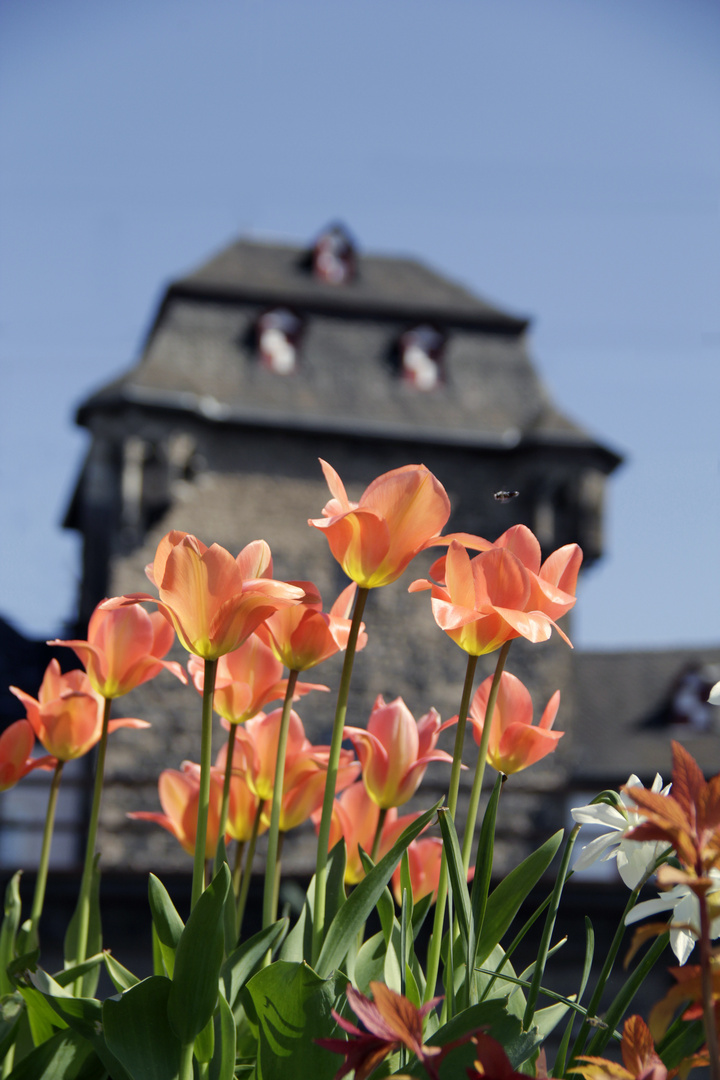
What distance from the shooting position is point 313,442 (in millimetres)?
13906

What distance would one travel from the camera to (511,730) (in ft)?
3.00

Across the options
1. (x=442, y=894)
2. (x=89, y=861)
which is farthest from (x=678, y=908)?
(x=89, y=861)

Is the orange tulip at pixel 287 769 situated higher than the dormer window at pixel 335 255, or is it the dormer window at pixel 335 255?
the dormer window at pixel 335 255

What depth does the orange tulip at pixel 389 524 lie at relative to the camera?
0.79 m

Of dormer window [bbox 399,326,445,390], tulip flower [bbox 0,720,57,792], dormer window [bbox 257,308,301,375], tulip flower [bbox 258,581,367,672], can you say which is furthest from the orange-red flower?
dormer window [bbox 399,326,445,390]

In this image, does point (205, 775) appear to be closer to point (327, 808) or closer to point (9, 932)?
point (327, 808)

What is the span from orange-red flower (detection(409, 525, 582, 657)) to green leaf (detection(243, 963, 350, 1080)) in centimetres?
25

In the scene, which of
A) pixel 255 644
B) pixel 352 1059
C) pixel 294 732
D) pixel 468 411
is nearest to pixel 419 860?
pixel 294 732

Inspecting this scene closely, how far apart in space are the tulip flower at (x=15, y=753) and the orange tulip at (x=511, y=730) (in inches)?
17.3

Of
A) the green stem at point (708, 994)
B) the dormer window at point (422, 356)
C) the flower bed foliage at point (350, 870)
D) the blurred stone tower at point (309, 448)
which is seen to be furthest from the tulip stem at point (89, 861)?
the dormer window at point (422, 356)

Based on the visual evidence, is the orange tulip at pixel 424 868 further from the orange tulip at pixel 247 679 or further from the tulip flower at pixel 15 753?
the tulip flower at pixel 15 753

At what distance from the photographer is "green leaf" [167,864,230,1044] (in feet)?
2.26

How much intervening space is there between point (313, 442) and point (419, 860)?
1293 centimetres

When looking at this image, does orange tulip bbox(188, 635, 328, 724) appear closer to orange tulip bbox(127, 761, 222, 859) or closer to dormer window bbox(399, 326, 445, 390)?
orange tulip bbox(127, 761, 222, 859)
